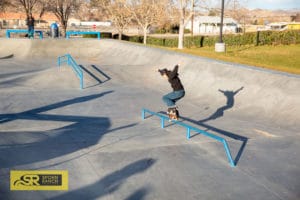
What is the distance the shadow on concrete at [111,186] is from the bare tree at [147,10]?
3532cm

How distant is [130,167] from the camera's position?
787cm

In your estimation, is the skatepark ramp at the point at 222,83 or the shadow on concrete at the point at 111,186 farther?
the skatepark ramp at the point at 222,83

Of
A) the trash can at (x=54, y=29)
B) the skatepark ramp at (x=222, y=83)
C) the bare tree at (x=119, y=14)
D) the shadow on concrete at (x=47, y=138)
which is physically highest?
the bare tree at (x=119, y=14)

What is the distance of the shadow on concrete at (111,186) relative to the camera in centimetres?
650

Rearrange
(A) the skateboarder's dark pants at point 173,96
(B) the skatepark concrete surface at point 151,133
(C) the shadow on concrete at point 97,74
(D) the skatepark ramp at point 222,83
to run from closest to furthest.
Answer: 1. (B) the skatepark concrete surface at point 151,133
2. (A) the skateboarder's dark pants at point 173,96
3. (D) the skatepark ramp at point 222,83
4. (C) the shadow on concrete at point 97,74

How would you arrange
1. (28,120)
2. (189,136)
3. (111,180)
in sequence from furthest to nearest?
(28,120)
(189,136)
(111,180)

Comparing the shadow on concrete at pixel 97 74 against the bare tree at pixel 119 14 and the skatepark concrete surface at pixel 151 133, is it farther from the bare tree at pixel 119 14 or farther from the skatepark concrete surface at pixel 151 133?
the bare tree at pixel 119 14

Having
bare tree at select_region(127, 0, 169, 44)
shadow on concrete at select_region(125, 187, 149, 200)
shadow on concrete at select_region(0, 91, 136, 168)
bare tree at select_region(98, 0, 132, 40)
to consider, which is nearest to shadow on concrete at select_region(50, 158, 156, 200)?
shadow on concrete at select_region(125, 187, 149, 200)

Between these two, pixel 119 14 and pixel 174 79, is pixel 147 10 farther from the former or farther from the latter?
pixel 174 79

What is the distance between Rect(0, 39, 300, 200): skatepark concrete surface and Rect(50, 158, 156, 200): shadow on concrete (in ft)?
0.07

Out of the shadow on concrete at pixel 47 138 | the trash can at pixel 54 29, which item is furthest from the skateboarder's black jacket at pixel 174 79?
the trash can at pixel 54 29

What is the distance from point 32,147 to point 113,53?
70.8ft

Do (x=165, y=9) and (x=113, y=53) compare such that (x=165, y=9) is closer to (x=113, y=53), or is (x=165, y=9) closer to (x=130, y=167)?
(x=113, y=53)

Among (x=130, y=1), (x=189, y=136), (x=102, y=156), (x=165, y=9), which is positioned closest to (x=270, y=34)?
(x=165, y=9)
